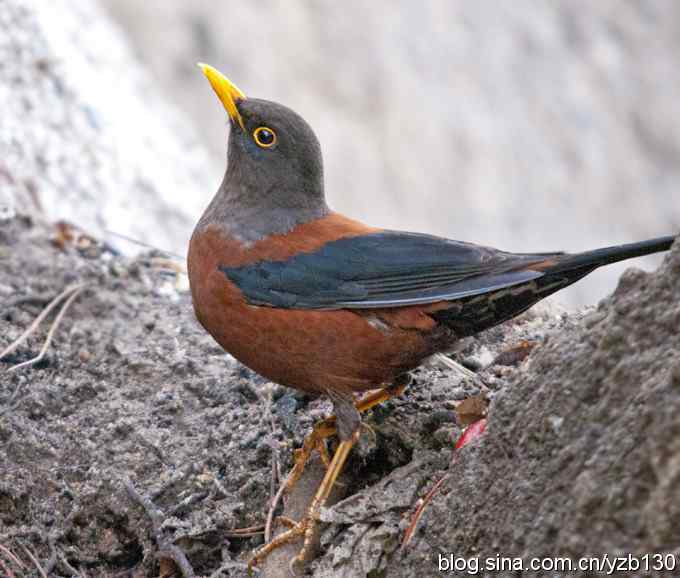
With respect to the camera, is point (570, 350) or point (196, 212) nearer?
point (570, 350)

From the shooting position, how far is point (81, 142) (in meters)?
8.41

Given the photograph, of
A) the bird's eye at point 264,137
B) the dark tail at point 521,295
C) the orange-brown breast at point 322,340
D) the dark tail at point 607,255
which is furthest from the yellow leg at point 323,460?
the bird's eye at point 264,137

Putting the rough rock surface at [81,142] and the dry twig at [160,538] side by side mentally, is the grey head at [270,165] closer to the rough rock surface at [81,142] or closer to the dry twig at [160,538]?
the dry twig at [160,538]

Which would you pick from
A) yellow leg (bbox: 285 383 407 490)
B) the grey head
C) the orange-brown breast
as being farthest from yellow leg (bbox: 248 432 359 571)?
the grey head

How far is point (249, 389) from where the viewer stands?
5020 mm

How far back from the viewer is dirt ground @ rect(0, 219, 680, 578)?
3.00 meters

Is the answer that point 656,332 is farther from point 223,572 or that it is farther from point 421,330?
point 223,572

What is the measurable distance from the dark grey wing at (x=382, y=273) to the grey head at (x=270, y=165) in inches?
17.8

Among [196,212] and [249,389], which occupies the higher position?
[196,212]

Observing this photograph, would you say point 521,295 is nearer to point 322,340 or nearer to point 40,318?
point 322,340

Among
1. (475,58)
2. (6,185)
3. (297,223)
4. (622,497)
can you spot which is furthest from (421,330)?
(475,58)

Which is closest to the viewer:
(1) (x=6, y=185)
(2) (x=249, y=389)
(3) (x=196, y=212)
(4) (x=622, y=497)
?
(4) (x=622, y=497)

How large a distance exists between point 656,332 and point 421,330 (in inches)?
59.4

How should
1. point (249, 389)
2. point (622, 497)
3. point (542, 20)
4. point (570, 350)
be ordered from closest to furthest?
point (622, 497)
point (570, 350)
point (249, 389)
point (542, 20)
